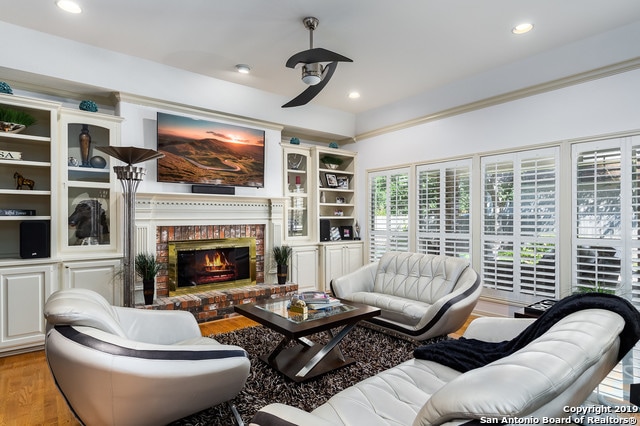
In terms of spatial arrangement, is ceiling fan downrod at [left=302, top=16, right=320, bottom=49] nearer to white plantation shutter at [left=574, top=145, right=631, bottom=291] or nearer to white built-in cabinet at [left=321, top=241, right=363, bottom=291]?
white plantation shutter at [left=574, top=145, right=631, bottom=291]

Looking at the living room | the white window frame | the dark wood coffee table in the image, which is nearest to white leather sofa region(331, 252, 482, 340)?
the dark wood coffee table

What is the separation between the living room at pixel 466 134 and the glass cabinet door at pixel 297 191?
5.2 inches

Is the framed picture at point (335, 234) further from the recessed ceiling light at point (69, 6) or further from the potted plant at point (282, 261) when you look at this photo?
the recessed ceiling light at point (69, 6)

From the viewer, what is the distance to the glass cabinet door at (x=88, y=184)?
3.66m

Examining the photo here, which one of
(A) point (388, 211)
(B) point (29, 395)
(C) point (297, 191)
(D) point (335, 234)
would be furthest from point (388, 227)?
(B) point (29, 395)

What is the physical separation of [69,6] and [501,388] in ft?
13.3

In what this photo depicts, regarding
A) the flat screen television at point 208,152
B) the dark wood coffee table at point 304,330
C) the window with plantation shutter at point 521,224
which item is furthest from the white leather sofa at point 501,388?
the flat screen television at point 208,152

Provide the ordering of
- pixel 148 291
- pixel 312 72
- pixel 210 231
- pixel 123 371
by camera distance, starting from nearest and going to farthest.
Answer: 1. pixel 123 371
2. pixel 312 72
3. pixel 148 291
4. pixel 210 231

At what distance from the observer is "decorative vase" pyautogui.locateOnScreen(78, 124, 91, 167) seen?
12.4 ft

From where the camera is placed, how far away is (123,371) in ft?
5.09

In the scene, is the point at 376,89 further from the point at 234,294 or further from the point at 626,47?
the point at 234,294

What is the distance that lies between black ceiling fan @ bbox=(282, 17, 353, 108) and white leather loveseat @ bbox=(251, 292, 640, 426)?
2.35 metres

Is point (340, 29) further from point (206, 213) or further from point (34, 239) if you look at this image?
point (34, 239)

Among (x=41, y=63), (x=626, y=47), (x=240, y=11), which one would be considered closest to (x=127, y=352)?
(x=240, y=11)
